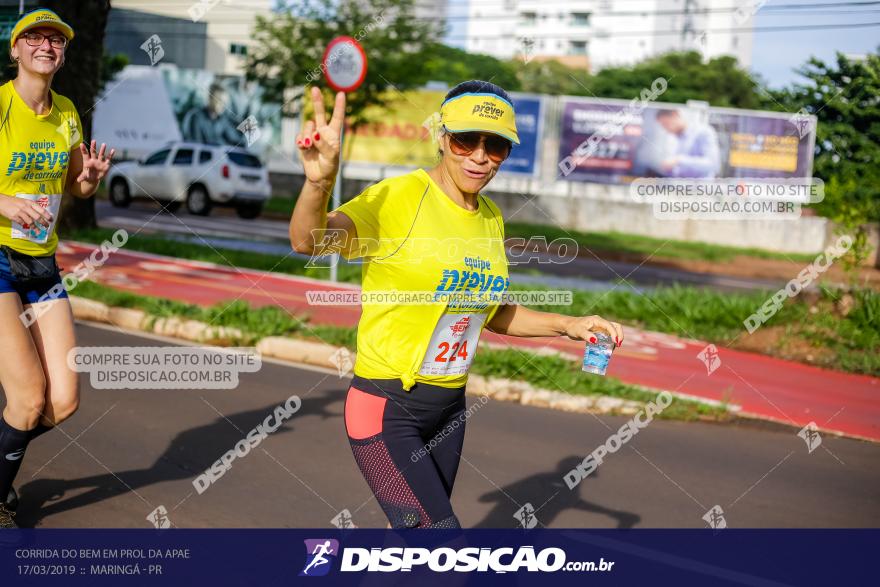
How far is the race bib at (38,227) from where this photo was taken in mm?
4430

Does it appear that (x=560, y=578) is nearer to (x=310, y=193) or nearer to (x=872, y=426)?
(x=310, y=193)

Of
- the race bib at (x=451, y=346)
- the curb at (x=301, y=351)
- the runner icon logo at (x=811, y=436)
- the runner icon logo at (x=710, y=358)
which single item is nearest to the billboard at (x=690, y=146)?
the runner icon logo at (x=710, y=358)

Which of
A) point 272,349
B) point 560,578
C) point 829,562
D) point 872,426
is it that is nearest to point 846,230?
point 872,426

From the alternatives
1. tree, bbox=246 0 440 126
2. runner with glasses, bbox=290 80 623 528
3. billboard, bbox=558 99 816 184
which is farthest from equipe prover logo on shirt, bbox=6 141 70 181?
billboard, bbox=558 99 816 184

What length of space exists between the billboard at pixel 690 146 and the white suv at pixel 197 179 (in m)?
14.6

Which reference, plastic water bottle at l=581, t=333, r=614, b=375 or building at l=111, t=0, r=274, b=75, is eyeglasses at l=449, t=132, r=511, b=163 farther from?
building at l=111, t=0, r=274, b=75

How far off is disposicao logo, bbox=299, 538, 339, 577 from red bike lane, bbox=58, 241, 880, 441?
540cm

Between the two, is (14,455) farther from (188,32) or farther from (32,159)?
(188,32)

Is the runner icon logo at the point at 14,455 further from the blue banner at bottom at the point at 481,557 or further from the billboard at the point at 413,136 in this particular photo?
the billboard at the point at 413,136

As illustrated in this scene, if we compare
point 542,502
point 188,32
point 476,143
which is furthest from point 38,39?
point 188,32

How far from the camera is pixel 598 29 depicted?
283 feet

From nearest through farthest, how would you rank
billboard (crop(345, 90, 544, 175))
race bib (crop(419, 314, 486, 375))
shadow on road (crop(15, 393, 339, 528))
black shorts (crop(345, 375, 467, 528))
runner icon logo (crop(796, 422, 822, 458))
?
black shorts (crop(345, 375, 467, 528)), race bib (crop(419, 314, 486, 375)), shadow on road (crop(15, 393, 339, 528)), runner icon logo (crop(796, 422, 822, 458)), billboard (crop(345, 90, 544, 175))

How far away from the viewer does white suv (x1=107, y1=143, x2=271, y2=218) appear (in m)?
27.5

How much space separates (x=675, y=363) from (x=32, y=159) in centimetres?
774
